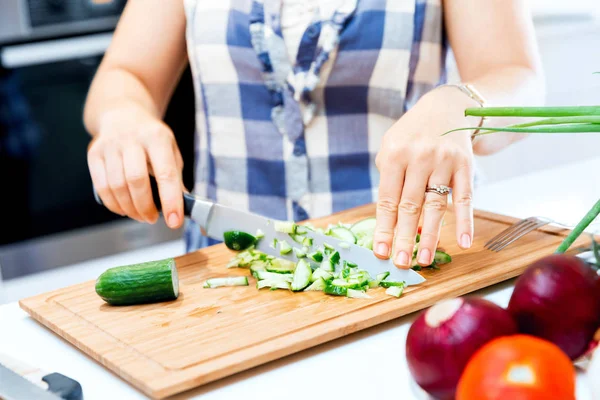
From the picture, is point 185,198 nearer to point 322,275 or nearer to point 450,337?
point 322,275

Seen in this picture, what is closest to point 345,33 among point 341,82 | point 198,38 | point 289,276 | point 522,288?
point 341,82

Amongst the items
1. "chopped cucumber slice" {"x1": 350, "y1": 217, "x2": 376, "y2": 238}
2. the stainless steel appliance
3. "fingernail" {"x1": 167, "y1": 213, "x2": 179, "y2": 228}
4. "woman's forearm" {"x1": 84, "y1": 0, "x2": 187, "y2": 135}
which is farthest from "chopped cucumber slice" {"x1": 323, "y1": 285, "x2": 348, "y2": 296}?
the stainless steel appliance

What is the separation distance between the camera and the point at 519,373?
607mm

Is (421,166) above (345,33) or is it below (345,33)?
below

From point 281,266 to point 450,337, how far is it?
51cm

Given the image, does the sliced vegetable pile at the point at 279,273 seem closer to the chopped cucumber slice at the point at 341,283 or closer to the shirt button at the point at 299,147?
the chopped cucumber slice at the point at 341,283

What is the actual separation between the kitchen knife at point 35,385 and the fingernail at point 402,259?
0.46m

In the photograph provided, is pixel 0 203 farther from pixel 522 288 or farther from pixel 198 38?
pixel 522 288

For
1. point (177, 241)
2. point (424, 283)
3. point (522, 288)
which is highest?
point (522, 288)

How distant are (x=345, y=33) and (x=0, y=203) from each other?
129cm

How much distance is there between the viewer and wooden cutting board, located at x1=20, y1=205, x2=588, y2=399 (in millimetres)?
866

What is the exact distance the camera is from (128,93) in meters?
1.50

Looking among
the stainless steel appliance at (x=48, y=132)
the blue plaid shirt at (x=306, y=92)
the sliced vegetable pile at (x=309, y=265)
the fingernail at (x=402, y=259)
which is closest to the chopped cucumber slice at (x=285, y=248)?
the sliced vegetable pile at (x=309, y=265)

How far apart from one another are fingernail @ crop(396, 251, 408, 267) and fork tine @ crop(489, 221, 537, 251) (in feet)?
0.65
